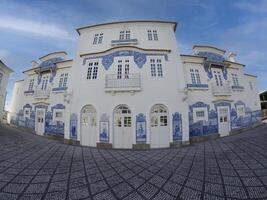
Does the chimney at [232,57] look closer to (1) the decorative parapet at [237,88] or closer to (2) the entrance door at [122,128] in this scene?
(1) the decorative parapet at [237,88]

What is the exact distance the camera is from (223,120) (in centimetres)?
1384

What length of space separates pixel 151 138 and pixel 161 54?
6824 millimetres

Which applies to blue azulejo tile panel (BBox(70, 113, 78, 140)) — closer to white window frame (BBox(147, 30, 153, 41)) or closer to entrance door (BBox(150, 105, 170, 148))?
entrance door (BBox(150, 105, 170, 148))

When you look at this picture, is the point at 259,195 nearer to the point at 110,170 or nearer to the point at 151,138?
the point at 110,170

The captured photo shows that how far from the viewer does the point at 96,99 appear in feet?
36.9

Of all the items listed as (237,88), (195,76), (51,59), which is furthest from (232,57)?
(51,59)

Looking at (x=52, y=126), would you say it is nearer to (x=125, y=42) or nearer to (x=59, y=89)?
(x=59, y=89)

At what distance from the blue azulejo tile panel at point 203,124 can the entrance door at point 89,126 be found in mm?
8203

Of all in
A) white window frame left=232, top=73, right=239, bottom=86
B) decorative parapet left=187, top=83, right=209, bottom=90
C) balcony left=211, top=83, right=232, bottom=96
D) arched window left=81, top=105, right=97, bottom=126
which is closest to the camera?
arched window left=81, top=105, right=97, bottom=126

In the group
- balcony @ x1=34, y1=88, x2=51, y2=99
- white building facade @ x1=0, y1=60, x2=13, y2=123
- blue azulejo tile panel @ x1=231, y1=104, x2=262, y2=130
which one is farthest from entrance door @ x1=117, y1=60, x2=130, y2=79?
white building facade @ x1=0, y1=60, x2=13, y2=123

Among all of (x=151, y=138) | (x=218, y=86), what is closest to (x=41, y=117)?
(x=151, y=138)

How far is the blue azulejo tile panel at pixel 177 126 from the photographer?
1070 cm

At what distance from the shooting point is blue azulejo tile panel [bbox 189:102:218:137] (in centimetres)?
1236

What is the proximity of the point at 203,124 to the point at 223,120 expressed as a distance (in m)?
2.76
